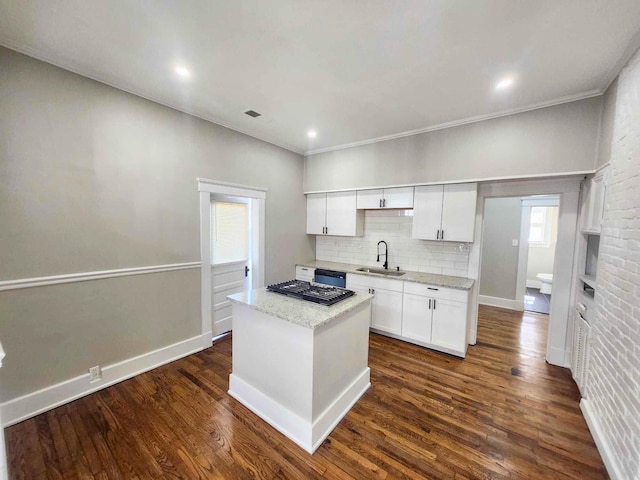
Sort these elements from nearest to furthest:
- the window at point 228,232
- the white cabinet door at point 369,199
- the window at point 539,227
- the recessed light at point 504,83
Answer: the recessed light at point 504,83, the window at point 228,232, the white cabinet door at point 369,199, the window at point 539,227

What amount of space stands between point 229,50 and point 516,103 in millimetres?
2782

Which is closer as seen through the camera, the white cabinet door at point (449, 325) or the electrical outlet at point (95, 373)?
the electrical outlet at point (95, 373)

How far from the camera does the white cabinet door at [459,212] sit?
3.11 metres

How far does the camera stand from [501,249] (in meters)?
4.95

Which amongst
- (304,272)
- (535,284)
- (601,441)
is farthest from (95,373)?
(535,284)

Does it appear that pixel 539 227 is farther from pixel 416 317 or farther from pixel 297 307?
pixel 297 307

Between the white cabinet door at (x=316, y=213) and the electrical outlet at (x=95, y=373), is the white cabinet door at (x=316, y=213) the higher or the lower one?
the higher one

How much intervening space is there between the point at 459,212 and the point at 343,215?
168 cm

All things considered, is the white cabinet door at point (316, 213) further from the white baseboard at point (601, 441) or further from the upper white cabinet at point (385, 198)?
the white baseboard at point (601, 441)

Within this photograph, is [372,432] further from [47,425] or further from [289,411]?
[47,425]

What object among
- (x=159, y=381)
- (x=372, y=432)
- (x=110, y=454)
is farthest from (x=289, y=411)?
(x=159, y=381)

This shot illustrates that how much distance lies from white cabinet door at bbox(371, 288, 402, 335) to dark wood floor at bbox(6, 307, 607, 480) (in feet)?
2.62

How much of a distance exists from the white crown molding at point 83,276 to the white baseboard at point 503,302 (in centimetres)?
536

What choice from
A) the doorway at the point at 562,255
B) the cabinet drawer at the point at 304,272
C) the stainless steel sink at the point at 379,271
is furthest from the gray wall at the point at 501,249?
the cabinet drawer at the point at 304,272
